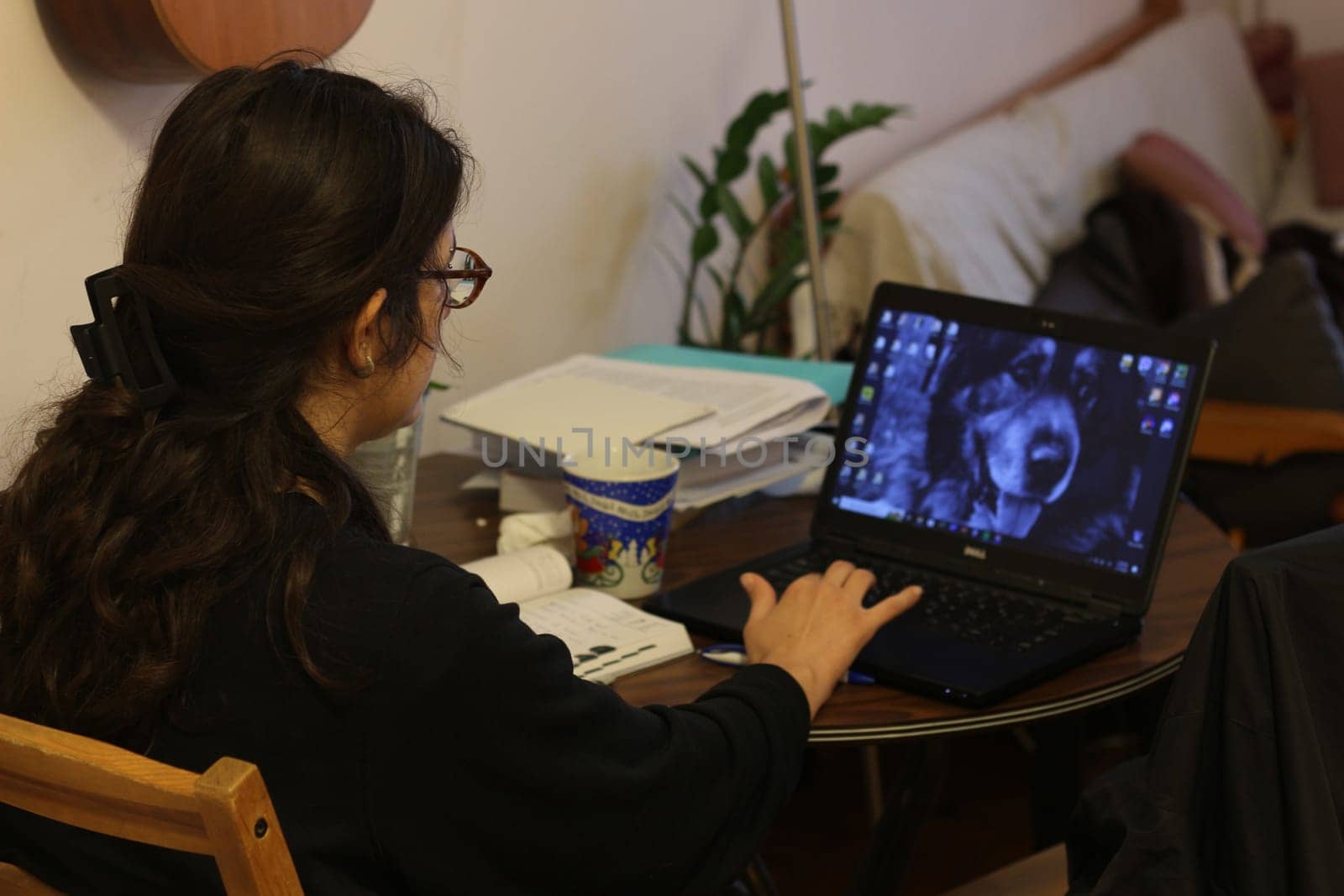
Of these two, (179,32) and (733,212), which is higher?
(179,32)

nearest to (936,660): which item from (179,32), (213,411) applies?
(213,411)

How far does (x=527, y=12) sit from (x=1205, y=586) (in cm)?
118

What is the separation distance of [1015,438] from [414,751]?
2.31ft

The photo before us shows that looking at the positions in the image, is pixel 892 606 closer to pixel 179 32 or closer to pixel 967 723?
pixel 967 723

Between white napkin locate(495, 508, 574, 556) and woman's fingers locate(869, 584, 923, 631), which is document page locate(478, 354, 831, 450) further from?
woman's fingers locate(869, 584, 923, 631)

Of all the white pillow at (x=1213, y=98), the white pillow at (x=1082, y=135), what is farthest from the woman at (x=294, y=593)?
the white pillow at (x=1213, y=98)

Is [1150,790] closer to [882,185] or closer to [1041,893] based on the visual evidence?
[1041,893]

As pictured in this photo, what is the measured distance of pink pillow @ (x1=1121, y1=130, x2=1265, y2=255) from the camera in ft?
10.8

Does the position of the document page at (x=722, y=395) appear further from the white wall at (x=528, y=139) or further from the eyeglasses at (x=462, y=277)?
the eyeglasses at (x=462, y=277)

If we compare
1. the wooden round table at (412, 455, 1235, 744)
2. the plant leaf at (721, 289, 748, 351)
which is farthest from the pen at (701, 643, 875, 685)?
the plant leaf at (721, 289, 748, 351)

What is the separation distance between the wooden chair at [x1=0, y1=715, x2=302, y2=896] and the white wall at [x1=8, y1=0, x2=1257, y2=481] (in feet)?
2.10

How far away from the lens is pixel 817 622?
1.14 meters

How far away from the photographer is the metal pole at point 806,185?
1875mm

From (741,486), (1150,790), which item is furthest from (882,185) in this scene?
(1150,790)
